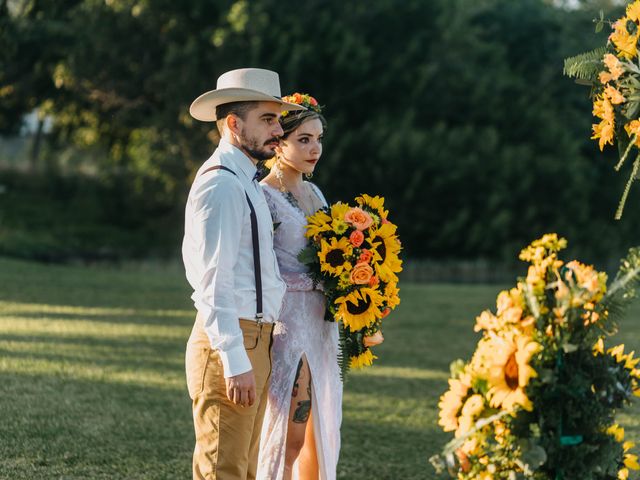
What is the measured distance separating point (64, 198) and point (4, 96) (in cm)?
405

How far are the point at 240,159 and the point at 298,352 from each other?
108 centimetres

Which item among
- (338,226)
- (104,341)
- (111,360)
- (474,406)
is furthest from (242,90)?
(104,341)

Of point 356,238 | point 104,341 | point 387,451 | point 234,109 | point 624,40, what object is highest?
point 624,40

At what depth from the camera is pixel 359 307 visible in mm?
4734

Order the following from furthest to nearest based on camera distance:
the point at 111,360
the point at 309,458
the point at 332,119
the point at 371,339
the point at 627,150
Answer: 1. the point at 332,119
2. the point at 111,360
3. the point at 371,339
4. the point at 309,458
5. the point at 627,150

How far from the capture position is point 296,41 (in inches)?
1156

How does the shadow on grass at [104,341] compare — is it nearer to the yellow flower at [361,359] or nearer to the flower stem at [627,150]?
the yellow flower at [361,359]

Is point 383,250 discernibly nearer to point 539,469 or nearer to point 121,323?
point 539,469

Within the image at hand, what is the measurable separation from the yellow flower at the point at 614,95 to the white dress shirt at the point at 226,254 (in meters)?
1.49

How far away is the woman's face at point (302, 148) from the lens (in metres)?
4.77

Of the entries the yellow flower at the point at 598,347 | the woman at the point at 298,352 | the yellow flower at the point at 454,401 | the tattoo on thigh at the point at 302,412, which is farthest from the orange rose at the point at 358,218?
the yellow flower at the point at 598,347

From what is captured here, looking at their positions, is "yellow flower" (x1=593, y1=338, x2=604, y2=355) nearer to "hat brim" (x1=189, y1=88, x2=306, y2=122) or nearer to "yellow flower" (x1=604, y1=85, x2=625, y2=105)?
"yellow flower" (x1=604, y1=85, x2=625, y2=105)

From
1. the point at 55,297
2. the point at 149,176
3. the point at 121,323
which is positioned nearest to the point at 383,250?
the point at 121,323

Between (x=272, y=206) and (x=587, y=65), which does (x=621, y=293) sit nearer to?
(x=587, y=65)
